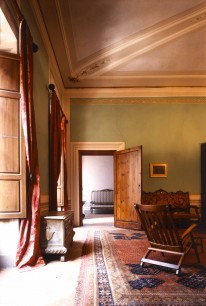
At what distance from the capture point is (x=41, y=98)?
16.0 ft

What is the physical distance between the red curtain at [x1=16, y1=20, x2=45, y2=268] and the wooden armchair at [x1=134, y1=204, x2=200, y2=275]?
1.32 metres

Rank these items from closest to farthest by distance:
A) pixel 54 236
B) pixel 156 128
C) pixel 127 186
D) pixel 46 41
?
pixel 54 236 < pixel 46 41 < pixel 127 186 < pixel 156 128

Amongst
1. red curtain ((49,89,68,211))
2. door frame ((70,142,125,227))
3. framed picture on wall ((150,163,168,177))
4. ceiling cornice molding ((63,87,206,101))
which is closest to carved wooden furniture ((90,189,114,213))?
door frame ((70,142,125,227))

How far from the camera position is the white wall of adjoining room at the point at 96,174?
1250cm

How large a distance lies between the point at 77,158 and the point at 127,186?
5.06 ft

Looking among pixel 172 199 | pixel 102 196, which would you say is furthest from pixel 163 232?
pixel 102 196

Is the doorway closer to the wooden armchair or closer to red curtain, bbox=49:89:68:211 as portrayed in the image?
red curtain, bbox=49:89:68:211

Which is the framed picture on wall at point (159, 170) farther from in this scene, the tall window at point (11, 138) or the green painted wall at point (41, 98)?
the tall window at point (11, 138)

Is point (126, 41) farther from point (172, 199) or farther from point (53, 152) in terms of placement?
point (172, 199)

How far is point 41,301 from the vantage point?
8.50 ft

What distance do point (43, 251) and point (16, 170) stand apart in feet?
3.89

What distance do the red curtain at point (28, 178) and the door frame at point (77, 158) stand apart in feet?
13.1

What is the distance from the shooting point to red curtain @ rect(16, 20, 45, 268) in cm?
357

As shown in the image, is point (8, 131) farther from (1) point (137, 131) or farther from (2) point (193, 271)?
(1) point (137, 131)
